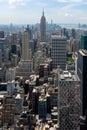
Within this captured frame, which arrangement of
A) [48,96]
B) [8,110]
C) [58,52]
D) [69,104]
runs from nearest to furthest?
[69,104], [8,110], [48,96], [58,52]

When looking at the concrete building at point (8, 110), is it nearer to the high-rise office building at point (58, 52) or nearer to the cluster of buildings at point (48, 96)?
the cluster of buildings at point (48, 96)

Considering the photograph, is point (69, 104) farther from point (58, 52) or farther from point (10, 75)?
point (58, 52)

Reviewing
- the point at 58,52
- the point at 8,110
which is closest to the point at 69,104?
the point at 8,110

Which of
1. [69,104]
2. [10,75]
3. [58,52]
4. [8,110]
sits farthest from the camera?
[58,52]

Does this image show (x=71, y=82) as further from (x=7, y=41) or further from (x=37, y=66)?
(x=7, y=41)

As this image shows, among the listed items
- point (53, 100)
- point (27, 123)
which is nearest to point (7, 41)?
point (53, 100)

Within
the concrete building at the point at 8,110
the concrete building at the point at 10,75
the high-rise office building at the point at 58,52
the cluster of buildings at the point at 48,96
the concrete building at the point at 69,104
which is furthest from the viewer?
the high-rise office building at the point at 58,52

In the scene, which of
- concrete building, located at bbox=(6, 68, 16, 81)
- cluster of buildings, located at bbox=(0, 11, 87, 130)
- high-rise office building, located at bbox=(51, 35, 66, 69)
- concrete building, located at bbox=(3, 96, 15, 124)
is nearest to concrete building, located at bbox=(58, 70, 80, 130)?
cluster of buildings, located at bbox=(0, 11, 87, 130)

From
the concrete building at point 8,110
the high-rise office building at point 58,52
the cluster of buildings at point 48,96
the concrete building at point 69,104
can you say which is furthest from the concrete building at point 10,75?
the concrete building at point 69,104
